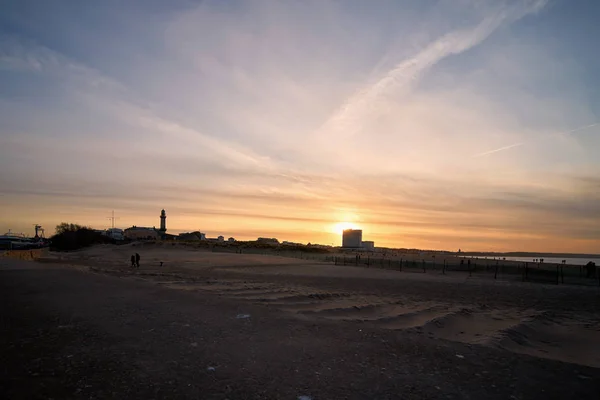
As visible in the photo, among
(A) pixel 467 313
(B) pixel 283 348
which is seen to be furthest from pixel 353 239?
(B) pixel 283 348

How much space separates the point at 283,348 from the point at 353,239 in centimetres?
15046

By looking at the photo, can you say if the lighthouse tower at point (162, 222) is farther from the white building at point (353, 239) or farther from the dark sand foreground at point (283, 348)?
the dark sand foreground at point (283, 348)

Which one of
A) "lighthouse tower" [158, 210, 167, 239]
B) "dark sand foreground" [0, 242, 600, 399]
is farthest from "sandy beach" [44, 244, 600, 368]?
"lighthouse tower" [158, 210, 167, 239]

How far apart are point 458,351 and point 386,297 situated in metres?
10.1

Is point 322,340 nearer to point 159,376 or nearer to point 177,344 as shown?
point 177,344

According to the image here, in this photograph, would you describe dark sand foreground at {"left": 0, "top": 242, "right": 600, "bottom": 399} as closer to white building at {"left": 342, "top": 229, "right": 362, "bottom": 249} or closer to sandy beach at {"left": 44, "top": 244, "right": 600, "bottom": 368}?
sandy beach at {"left": 44, "top": 244, "right": 600, "bottom": 368}

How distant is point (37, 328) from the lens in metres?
9.94

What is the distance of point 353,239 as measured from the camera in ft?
515

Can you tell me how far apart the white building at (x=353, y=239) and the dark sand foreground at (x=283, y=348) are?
140 m

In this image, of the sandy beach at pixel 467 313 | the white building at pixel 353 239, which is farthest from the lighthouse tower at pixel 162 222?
the sandy beach at pixel 467 313

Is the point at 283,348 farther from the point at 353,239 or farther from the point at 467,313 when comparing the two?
the point at 353,239

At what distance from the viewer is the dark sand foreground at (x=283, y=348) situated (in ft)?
21.3

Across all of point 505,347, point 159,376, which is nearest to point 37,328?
point 159,376

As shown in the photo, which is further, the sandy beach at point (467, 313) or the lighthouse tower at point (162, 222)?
the lighthouse tower at point (162, 222)
